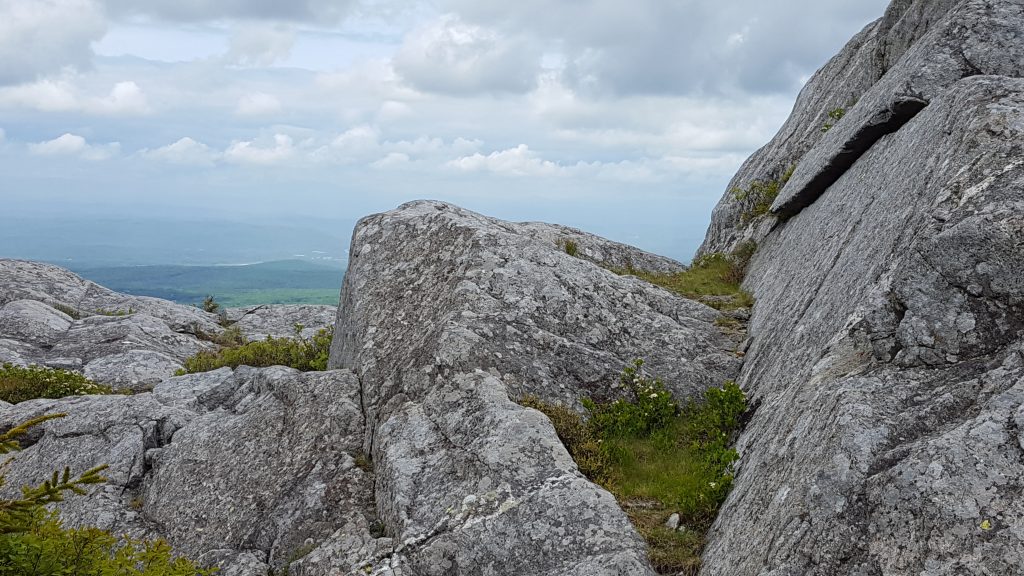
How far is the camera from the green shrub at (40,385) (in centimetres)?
2120

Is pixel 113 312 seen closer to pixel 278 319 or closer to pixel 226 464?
pixel 278 319

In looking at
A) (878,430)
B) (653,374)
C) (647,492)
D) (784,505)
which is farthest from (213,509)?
(878,430)

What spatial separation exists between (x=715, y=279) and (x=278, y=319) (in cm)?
3091

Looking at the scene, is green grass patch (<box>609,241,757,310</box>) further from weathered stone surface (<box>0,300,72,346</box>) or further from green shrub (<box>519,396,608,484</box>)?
weathered stone surface (<box>0,300,72,346</box>)

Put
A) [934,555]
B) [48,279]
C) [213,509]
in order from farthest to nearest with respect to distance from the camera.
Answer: [48,279] → [213,509] → [934,555]

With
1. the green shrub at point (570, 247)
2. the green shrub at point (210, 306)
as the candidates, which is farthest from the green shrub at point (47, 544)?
the green shrub at point (210, 306)

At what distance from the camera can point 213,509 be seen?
11992 mm

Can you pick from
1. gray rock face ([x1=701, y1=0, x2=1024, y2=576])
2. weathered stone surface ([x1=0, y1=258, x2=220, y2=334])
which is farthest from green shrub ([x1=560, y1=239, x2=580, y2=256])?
weathered stone surface ([x1=0, y1=258, x2=220, y2=334])

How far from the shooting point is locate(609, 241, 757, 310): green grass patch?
1758 cm

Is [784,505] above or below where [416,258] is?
below

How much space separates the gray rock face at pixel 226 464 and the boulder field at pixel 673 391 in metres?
0.05

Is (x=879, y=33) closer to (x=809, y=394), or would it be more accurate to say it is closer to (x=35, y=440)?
(x=809, y=394)

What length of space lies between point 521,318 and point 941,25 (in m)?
11.5

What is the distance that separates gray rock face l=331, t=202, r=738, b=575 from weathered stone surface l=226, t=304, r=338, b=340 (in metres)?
23.0
